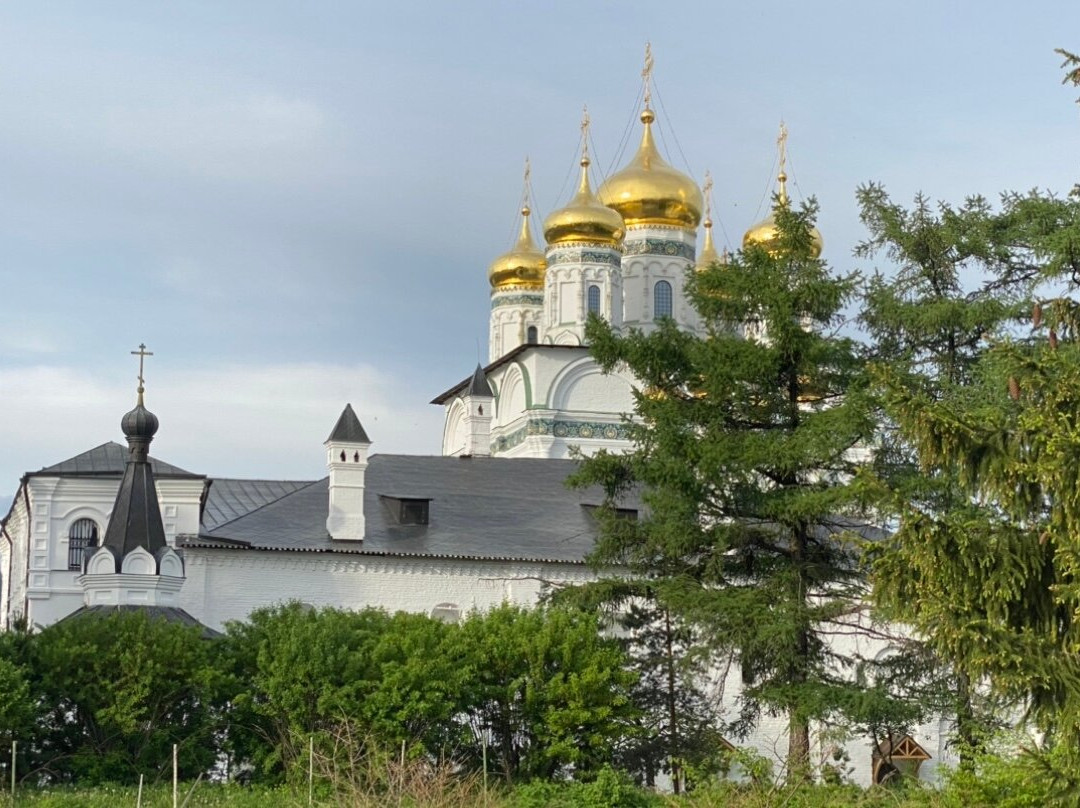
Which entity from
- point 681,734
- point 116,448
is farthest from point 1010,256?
point 116,448

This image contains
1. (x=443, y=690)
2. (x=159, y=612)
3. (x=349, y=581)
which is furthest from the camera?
(x=349, y=581)

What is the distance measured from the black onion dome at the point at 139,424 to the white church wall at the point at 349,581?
191cm

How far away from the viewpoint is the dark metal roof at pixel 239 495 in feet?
101

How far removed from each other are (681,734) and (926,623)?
1108 centimetres

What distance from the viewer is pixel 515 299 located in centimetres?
4847

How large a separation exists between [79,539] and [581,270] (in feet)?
57.2

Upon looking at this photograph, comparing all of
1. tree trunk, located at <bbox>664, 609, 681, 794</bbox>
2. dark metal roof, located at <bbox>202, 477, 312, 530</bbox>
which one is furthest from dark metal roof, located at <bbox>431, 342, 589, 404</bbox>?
tree trunk, located at <bbox>664, 609, 681, 794</bbox>

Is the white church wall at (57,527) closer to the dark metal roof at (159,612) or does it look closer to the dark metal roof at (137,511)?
the dark metal roof at (137,511)

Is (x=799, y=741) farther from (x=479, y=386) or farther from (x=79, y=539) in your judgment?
(x=479, y=386)

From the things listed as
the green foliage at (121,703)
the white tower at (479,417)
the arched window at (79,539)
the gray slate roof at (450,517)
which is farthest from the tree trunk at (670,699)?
the white tower at (479,417)

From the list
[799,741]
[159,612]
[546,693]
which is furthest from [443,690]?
[159,612]

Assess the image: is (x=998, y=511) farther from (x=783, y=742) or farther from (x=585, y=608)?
(x=783, y=742)

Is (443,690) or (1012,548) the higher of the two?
(1012,548)

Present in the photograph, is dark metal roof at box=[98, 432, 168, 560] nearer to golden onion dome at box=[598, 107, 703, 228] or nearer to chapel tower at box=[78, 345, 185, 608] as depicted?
chapel tower at box=[78, 345, 185, 608]
